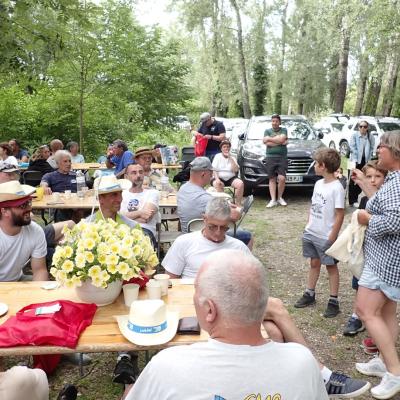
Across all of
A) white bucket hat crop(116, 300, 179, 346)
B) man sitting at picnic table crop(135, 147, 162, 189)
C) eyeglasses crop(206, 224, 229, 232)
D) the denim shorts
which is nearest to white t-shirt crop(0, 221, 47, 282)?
eyeglasses crop(206, 224, 229, 232)

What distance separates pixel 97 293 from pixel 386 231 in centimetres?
191

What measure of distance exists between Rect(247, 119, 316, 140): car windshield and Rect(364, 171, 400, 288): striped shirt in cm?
732

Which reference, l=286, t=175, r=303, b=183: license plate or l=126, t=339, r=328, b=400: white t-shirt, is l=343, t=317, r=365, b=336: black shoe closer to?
l=126, t=339, r=328, b=400: white t-shirt

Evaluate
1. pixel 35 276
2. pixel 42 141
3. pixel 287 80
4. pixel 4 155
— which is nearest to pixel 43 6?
pixel 35 276

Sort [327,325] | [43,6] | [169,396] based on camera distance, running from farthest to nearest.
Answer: [43,6]
[327,325]
[169,396]

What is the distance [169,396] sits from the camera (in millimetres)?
1409

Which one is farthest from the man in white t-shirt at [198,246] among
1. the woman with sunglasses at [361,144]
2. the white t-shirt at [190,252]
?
the woman with sunglasses at [361,144]

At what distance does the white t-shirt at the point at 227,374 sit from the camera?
4.54 ft

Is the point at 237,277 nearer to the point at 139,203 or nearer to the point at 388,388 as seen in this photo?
the point at 388,388

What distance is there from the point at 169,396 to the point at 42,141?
13.4m

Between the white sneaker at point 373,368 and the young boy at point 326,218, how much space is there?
93 centimetres

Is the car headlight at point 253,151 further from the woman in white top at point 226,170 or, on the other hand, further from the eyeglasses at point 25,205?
the eyeglasses at point 25,205

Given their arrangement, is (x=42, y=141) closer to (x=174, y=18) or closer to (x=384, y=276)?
(x=384, y=276)

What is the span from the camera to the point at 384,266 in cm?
301
